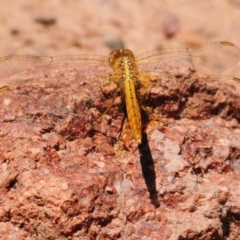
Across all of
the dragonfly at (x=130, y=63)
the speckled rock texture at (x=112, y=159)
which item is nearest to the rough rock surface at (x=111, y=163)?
the speckled rock texture at (x=112, y=159)

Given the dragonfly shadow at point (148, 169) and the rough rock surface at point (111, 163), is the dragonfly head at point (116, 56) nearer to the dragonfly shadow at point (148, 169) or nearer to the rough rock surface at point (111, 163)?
the rough rock surface at point (111, 163)

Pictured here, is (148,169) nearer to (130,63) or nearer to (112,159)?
(112,159)

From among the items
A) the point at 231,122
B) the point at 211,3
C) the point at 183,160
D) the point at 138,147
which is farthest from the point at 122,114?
the point at 211,3

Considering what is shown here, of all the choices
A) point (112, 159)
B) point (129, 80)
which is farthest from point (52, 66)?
point (112, 159)

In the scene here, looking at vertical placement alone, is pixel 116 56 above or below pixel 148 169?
above

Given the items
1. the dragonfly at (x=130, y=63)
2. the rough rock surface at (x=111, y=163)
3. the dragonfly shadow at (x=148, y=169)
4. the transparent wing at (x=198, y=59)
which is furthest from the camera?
the transparent wing at (x=198, y=59)

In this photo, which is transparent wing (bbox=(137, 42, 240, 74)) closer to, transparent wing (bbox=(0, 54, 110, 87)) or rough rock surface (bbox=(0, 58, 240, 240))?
rough rock surface (bbox=(0, 58, 240, 240))
